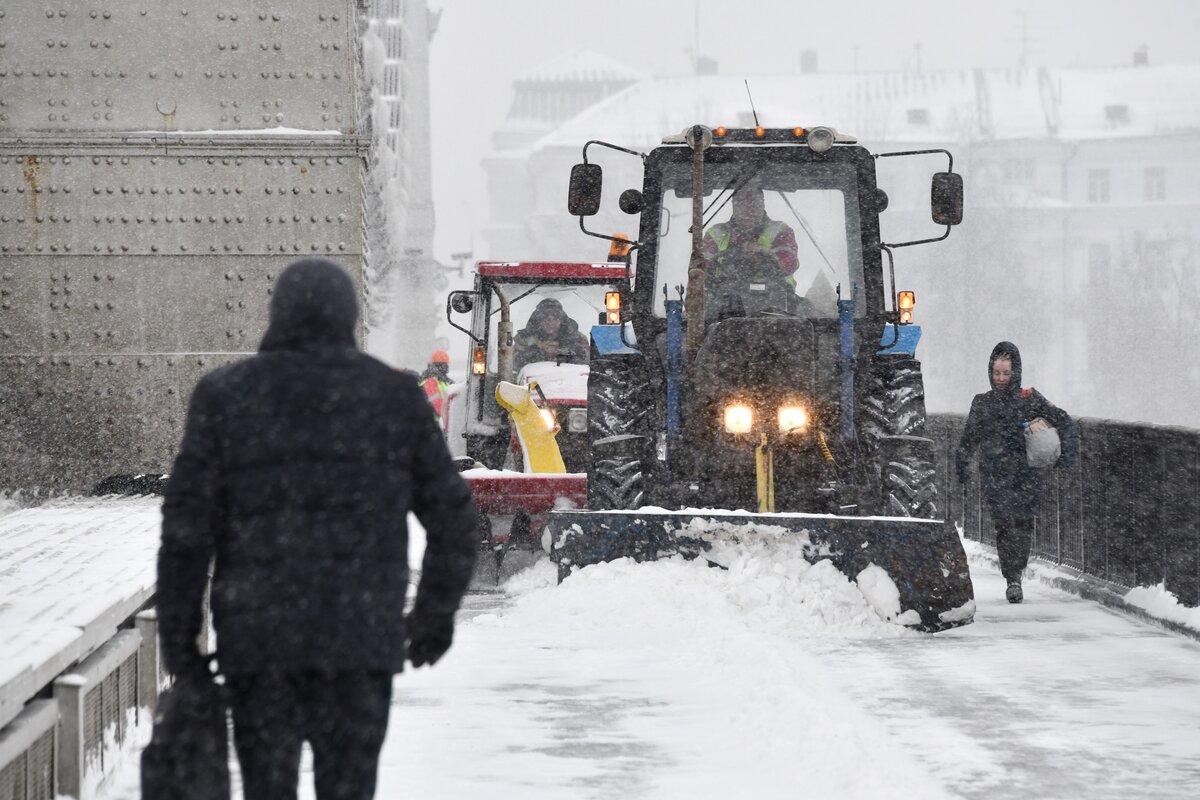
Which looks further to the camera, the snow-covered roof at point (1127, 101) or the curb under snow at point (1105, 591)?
the snow-covered roof at point (1127, 101)

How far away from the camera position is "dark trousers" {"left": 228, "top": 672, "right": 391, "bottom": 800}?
3.92 m

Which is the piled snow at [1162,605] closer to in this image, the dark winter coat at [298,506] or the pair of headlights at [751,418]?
the pair of headlights at [751,418]

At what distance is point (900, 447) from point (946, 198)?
153 centimetres

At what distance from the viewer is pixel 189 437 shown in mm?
3949

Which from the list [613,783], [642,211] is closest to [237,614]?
[613,783]

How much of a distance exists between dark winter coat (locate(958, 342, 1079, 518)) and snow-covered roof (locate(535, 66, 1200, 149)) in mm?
81495

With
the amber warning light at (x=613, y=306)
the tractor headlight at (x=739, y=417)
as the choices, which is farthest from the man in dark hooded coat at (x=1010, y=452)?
the amber warning light at (x=613, y=306)

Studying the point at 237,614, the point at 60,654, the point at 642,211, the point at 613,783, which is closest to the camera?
the point at 237,614

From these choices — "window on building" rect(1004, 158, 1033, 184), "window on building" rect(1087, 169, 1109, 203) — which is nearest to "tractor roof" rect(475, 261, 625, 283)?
"window on building" rect(1004, 158, 1033, 184)

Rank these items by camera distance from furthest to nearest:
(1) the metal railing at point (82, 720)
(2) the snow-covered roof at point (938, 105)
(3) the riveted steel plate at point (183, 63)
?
(2) the snow-covered roof at point (938, 105) → (3) the riveted steel plate at point (183, 63) → (1) the metal railing at point (82, 720)

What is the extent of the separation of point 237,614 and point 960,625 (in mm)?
6706

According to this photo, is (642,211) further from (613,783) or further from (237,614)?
(237,614)

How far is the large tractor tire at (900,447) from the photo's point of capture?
35.9ft

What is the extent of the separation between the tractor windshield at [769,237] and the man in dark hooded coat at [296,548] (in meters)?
7.39
